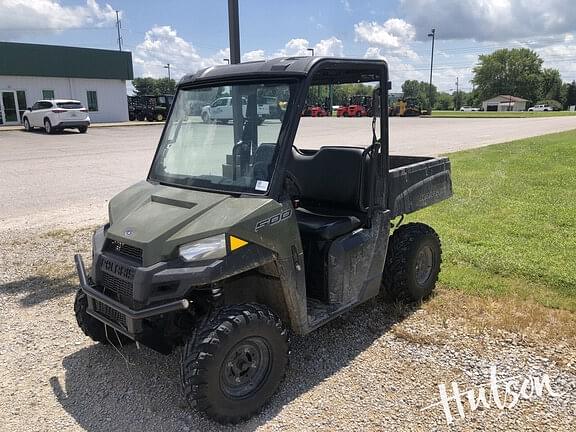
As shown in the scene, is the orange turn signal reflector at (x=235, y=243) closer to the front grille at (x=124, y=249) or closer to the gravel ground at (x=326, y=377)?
the front grille at (x=124, y=249)

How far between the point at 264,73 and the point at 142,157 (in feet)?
41.7

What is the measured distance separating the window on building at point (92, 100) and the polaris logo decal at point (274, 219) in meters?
35.0

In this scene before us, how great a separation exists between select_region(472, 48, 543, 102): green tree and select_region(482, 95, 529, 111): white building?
22.0ft

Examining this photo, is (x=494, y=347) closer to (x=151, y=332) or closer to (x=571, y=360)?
(x=571, y=360)

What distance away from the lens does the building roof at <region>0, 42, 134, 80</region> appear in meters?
29.8

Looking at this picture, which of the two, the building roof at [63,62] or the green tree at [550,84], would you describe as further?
the green tree at [550,84]

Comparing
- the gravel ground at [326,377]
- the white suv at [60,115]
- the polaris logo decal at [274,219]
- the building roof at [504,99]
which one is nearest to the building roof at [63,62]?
the white suv at [60,115]

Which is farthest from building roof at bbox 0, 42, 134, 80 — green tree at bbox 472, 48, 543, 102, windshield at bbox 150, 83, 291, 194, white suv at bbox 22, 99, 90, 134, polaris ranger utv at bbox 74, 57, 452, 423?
green tree at bbox 472, 48, 543, 102

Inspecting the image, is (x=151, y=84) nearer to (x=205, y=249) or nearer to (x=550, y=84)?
Result: (x=550, y=84)

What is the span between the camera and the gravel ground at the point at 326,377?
2924 mm

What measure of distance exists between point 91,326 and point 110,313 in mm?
752

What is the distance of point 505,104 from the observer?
9719 cm

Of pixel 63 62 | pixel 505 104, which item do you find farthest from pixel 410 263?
pixel 505 104

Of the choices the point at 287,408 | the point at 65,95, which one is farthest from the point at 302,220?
the point at 65,95
